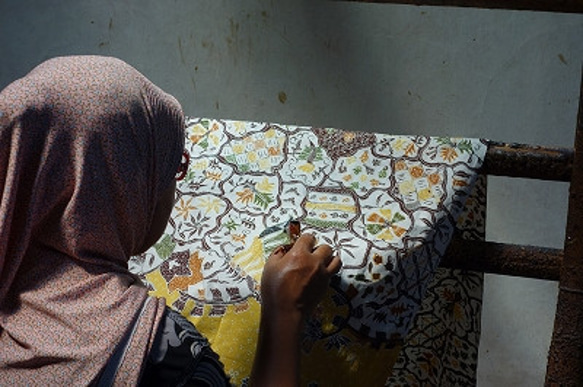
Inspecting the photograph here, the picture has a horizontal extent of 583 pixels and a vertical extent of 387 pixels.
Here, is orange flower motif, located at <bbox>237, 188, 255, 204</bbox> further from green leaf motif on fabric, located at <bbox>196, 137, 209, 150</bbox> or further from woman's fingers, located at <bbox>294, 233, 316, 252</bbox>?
woman's fingers, located at <bbox>294, 233, 316, 252</bbox>

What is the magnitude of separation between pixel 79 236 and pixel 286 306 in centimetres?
33

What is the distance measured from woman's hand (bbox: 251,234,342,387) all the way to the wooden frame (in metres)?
0.34

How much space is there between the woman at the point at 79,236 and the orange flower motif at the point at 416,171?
57 centimetres

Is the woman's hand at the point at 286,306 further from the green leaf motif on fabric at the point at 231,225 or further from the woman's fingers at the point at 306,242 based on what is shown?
the green leaf motif on fabric at the point at 231,225

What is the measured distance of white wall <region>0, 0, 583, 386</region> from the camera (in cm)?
251

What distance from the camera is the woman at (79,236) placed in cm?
133

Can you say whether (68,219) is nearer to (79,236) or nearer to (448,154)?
(79,236)

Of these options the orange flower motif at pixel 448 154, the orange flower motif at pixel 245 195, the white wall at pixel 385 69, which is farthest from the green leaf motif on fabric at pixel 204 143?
the white wall at pixel 385 69

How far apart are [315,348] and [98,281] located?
0.50 m

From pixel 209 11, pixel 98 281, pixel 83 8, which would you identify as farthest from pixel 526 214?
pixel 98 281

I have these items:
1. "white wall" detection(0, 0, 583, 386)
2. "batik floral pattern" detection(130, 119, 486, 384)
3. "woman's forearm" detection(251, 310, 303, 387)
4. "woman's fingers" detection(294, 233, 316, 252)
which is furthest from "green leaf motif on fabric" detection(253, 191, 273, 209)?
"white wall" detection(0, 0, 583, 386)

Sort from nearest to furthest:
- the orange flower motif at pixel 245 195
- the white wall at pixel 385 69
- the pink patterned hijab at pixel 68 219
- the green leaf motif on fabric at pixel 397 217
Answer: the pink patterned hijab at pixel 68 219 < the green leaf motif on fabric at pixel 397 217 < the orange flower motif at pixel 245 195 < the white wall at pixel 385 69

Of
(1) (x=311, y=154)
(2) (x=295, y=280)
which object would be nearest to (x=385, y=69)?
(1) (x=311, y=154)

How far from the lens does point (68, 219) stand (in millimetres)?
1352
